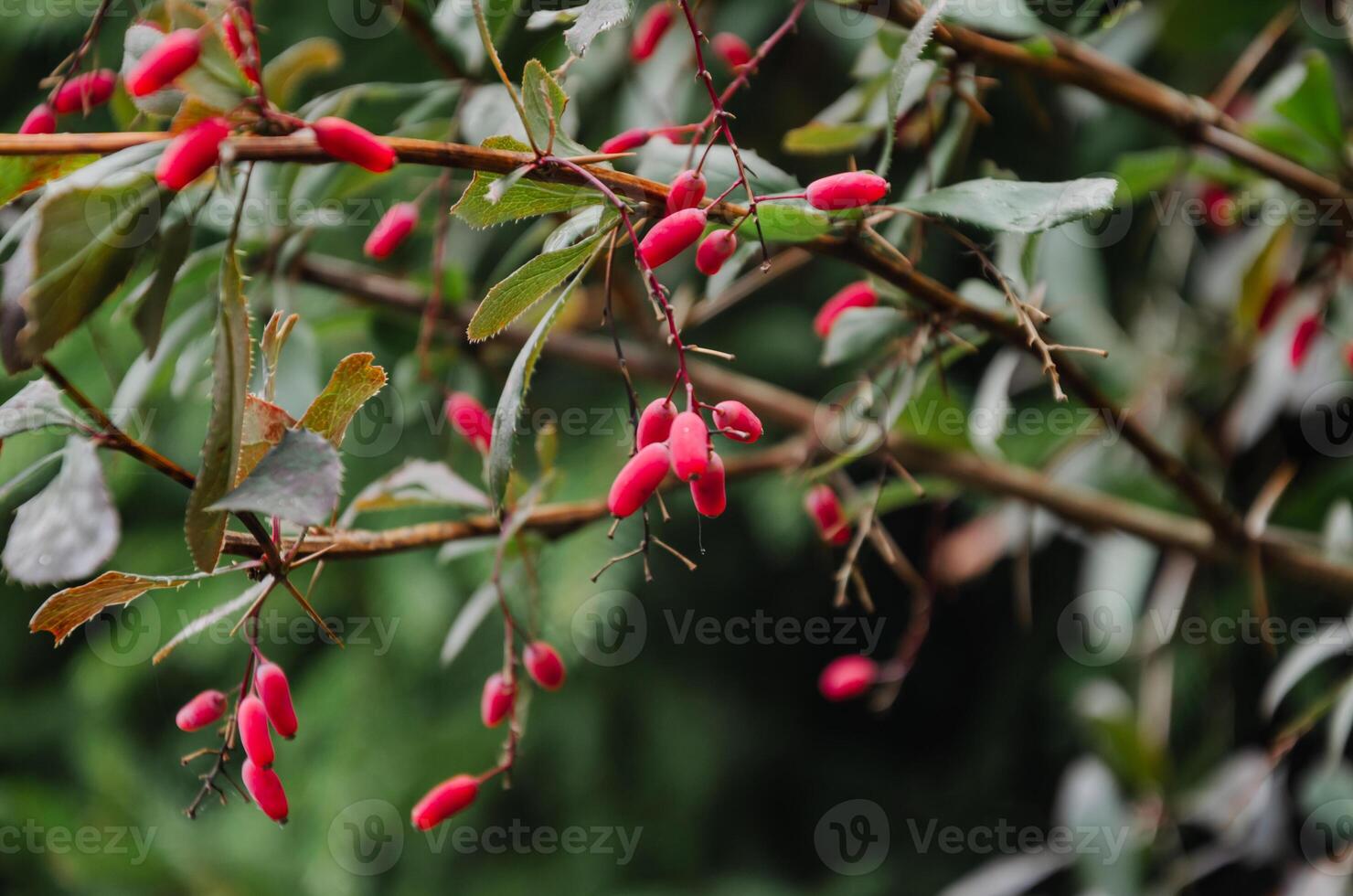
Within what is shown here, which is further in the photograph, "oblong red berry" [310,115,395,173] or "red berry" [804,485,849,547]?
"red berry" [804,485,849,547]

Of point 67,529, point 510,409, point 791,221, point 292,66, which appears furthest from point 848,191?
point 292,66

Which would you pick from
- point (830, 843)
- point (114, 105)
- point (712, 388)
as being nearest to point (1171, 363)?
point (712, 388)

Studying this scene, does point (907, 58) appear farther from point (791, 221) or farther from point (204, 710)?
point (204, 710)

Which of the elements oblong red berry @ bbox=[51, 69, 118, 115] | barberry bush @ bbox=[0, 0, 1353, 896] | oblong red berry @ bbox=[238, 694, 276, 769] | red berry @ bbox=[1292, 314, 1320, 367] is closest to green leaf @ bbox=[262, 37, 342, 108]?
barberry bush @ bbox=[0, 0, 1353, 896]

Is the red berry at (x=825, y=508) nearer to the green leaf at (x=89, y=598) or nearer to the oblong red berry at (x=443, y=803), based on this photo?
the oblong red berry at (x=443, y=803)

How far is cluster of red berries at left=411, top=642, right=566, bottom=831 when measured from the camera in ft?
1.47

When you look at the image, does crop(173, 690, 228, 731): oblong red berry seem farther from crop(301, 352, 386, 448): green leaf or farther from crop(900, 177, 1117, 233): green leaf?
crop(900, 177, 1117, 233): green leaf

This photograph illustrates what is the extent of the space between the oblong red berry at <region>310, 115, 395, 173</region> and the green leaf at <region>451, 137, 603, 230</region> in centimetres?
3

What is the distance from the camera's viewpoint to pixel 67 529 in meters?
0.27

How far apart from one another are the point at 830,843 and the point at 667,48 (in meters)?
0.91

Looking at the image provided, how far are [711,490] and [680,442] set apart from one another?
22mm

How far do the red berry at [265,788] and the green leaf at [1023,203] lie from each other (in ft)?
1.03

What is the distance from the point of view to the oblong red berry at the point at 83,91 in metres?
0.44

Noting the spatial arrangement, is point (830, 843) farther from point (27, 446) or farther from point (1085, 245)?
point (27, 446)
